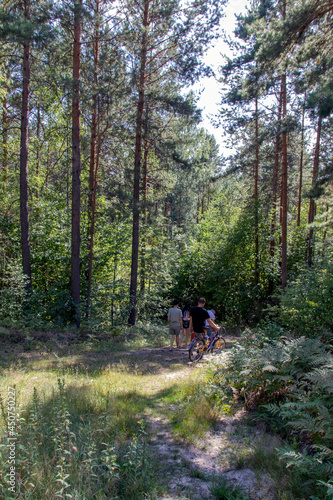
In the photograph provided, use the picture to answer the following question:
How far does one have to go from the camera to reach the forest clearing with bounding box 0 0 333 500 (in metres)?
3.52

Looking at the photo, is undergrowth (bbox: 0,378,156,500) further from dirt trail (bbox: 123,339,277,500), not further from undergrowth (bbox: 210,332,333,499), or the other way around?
undergrowth (bbox: 210,332,333,499)

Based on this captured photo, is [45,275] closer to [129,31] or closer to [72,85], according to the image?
[72,85]

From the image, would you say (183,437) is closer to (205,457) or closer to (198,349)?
(205,457)

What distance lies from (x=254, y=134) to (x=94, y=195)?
10.7 meters

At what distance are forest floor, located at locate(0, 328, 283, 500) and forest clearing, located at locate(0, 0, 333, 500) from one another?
0.03m

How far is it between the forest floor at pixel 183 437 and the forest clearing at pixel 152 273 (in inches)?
1.3

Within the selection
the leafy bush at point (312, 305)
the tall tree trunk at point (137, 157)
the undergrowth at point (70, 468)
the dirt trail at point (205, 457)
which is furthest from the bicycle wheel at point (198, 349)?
the tall tree trunk at point (137, 157)

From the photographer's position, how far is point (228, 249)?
19.0m

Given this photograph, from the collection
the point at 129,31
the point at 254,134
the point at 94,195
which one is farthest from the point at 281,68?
the point at 254,134

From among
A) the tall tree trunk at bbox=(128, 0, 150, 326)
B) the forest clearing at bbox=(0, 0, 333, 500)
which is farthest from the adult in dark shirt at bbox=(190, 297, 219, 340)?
the tall tree trunk at bbox=(128, 0, 150, 326)

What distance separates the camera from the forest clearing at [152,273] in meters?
3.52

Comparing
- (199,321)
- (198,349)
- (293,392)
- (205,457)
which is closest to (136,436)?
(205,457)

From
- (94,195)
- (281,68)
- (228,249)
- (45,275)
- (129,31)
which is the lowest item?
(45,275)

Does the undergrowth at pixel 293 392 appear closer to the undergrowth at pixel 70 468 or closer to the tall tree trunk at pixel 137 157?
the undergrowth at pixel 70 468
